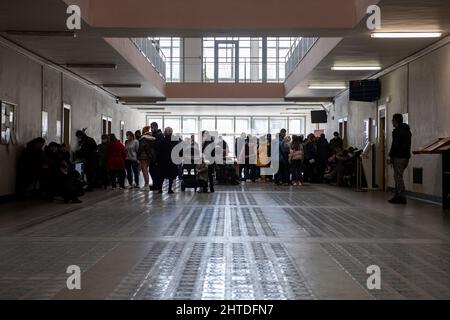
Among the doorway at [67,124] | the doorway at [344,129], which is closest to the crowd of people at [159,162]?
the doorway at [67,124]

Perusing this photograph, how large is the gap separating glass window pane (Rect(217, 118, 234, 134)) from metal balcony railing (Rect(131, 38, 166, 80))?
13.9m

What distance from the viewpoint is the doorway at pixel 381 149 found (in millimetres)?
17547

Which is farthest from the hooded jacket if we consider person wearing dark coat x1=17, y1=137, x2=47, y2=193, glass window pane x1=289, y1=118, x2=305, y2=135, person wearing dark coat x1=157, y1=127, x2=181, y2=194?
glass window pane x1=289, y1=118, x2=305, y2=135

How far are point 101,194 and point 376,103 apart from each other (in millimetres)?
8352

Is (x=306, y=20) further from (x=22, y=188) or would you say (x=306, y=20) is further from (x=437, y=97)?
(x=22, y=188)

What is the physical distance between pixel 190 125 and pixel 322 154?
20.4 meters

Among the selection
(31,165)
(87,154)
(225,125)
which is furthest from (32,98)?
(225,125)

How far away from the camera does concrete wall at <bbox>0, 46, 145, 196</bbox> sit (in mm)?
13336

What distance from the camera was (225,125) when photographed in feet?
135

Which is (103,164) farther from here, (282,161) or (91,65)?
(282,161)

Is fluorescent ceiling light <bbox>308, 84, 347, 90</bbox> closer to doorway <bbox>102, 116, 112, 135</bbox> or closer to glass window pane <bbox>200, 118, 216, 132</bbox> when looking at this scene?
doorway <bbox>102, 116, 112, 135</bbox>

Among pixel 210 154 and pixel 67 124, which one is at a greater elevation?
pixel 67 124

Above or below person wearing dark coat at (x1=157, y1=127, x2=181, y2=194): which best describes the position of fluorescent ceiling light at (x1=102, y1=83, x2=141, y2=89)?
above
